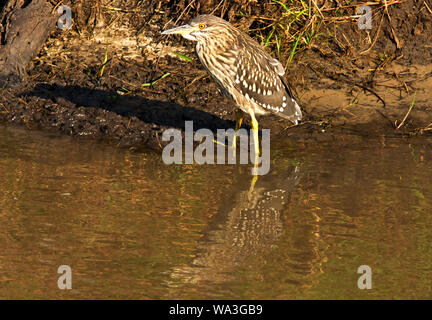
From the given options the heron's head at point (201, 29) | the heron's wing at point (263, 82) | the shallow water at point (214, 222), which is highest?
the heron's head at point (201, 29)

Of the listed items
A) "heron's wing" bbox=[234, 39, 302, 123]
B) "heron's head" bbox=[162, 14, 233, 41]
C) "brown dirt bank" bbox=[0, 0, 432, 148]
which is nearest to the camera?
"heron's head" bbox=[162, 14, 233, 41]

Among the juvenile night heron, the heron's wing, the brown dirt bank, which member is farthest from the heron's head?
the brown dirt bank

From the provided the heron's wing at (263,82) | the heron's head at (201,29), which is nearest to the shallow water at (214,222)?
the heron's wing at (263,82)

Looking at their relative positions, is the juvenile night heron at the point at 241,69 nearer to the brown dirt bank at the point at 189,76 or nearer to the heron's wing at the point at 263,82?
the heron's wing at the point at 263,82

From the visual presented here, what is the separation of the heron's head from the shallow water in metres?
1.15

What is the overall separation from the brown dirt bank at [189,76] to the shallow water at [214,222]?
1.78ft

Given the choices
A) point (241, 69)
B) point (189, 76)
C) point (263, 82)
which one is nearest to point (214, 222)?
point (241, 69)

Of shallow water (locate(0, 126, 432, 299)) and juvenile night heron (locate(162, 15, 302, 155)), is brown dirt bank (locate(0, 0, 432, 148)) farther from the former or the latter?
shallow water (locate(0, 126, 432, 299))

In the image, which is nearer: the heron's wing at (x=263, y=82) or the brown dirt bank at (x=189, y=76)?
the heron's wing at (x=263, y=82)

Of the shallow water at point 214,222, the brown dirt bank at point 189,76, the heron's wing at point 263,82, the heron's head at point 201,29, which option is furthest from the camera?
the brown dirt bank at point 189,76

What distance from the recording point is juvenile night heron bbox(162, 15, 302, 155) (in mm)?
6848

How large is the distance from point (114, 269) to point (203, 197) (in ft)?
4.68

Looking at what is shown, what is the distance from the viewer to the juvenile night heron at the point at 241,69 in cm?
685

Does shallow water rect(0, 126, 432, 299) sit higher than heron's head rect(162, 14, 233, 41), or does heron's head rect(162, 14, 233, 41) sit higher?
heron's head rect(162, 14, 233, 41)
